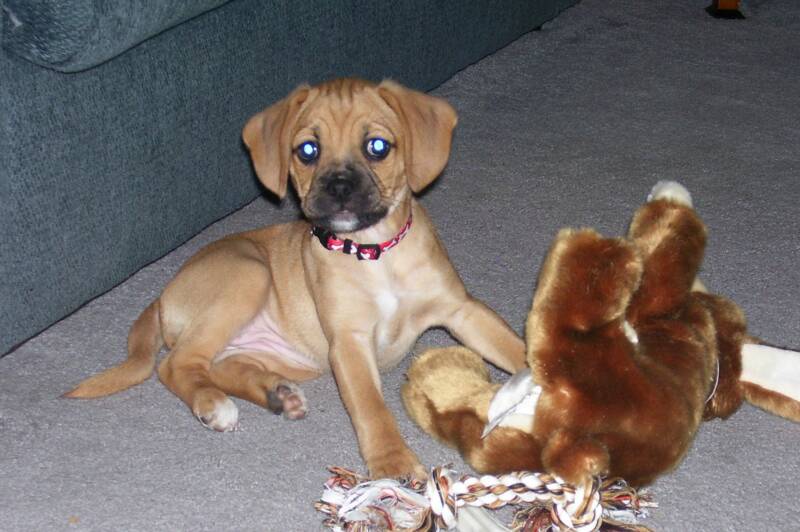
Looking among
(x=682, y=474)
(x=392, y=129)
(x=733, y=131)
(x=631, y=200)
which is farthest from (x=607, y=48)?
(x=682, y=474)

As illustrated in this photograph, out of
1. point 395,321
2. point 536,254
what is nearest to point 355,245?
point 395,321

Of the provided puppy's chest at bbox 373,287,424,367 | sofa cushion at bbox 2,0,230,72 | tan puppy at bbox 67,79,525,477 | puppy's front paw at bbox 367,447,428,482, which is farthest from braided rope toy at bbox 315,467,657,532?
sofa cushion at bbox 2,0,230,72

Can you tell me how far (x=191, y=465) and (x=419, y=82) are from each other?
6.82 ft

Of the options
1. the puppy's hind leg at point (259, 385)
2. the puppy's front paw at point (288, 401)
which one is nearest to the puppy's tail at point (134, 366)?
the puppy's hind leg at point (259, 385)

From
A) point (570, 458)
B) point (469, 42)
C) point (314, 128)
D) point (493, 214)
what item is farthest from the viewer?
point (469, 42)

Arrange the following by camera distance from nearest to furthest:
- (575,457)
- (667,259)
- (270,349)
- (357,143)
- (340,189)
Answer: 1. (575,457)
2. (667,259)
3. (340,189)
4. (357,143)
5. (270,349)

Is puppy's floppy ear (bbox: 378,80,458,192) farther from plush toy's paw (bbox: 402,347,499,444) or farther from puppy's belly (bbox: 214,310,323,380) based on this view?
puppy's belly (bbox: 214,310,323,380)

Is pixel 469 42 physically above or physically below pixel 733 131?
above

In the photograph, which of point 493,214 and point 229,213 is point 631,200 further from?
point 229,213

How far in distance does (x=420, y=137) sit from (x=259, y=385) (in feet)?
2.28

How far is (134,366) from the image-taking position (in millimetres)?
2309

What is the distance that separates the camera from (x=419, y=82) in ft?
12.4

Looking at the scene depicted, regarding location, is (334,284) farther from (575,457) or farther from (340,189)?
(575,457)

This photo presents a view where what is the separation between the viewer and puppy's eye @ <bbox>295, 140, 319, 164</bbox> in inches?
91.5
